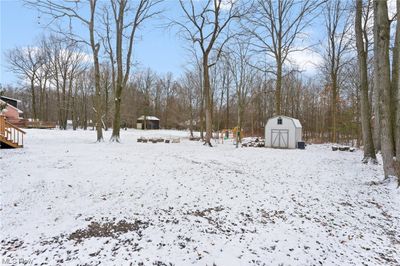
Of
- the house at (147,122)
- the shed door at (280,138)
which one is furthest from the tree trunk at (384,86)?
the house at (147,122)

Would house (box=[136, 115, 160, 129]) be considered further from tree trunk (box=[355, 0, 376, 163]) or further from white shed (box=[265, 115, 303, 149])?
tree trunk (box=[355, 0, 376, 163])

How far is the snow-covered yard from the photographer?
304 centimetres

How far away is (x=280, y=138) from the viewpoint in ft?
57.7

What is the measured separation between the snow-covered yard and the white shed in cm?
1071

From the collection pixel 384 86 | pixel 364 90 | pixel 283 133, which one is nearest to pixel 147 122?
pixel 283 133

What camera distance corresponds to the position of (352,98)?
2405cm

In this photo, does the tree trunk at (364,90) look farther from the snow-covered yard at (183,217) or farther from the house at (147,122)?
the house at (147,122)

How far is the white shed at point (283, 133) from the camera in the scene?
56.2ft

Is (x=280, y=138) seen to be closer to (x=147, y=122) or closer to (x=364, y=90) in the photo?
(x=364, y=90)

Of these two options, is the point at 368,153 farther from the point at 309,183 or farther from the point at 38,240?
the point at 38,240

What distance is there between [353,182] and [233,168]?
12.3 ft

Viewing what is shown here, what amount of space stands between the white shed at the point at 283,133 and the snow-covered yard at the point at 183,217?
1071 centimetres

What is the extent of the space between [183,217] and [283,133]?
15.2 metres

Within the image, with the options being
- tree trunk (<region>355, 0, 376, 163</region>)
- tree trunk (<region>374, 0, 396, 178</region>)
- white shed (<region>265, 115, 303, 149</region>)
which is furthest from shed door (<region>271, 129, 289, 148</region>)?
tree trunk (<region>374, 0, 396, 178</region>)
